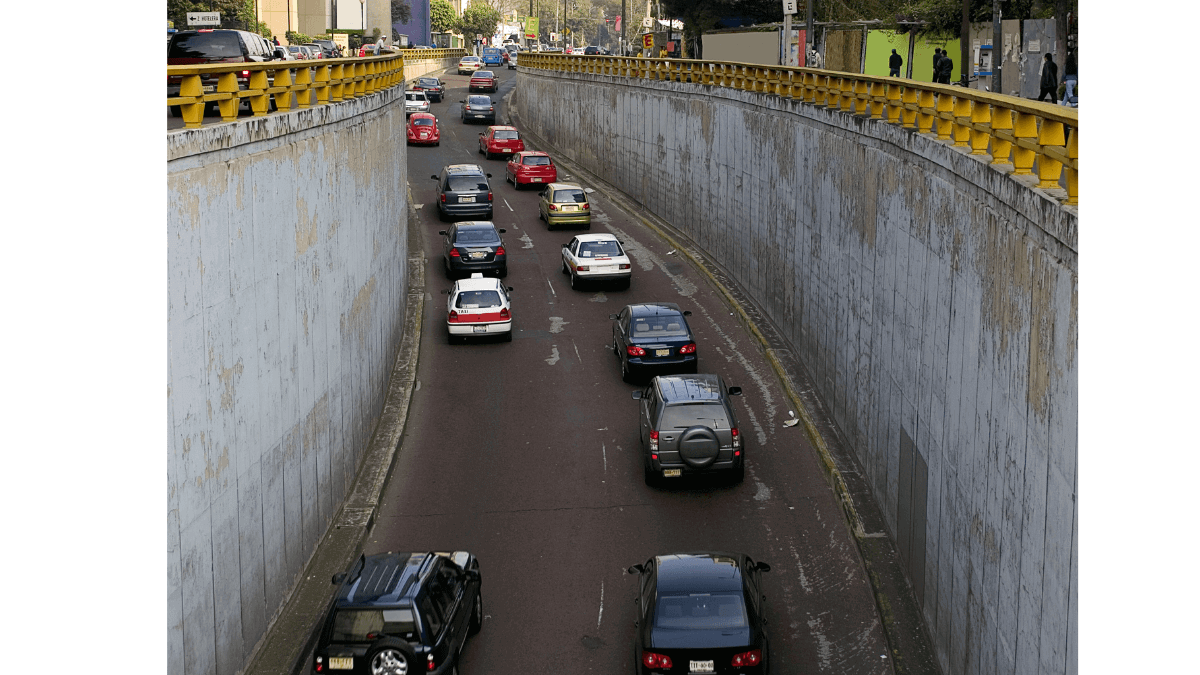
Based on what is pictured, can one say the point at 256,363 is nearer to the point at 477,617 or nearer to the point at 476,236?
the point at 477,617

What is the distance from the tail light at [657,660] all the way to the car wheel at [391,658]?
2605mm

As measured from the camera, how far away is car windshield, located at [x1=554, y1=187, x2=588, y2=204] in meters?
38.8

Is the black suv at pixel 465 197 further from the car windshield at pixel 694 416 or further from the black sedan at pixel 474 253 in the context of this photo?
the car windshield at pixel 694 416

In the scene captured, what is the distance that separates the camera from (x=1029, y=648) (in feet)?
35.9

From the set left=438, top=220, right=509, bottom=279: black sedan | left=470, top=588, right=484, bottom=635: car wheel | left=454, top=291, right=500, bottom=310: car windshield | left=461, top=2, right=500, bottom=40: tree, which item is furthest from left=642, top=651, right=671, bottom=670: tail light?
left=461, top=2, right=500, bottom=40: tree

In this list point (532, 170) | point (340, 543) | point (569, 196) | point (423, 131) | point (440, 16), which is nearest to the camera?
point (340, 543)

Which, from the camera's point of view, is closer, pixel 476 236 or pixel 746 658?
pixel 746 658

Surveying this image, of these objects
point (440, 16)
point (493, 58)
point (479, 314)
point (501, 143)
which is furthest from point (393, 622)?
point (440, 16)

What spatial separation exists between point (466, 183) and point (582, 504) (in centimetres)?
2181

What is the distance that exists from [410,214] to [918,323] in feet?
89.6

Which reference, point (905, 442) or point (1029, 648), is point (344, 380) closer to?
point (905, 442)

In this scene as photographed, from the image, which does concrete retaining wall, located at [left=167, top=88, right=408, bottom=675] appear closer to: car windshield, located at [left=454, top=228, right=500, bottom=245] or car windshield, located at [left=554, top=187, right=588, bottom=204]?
car windshield, located at [left=454, top=228, right=500, bottom=245]

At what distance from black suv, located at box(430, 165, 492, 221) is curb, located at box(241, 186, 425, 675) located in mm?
11218

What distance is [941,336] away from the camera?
15.2 metres
